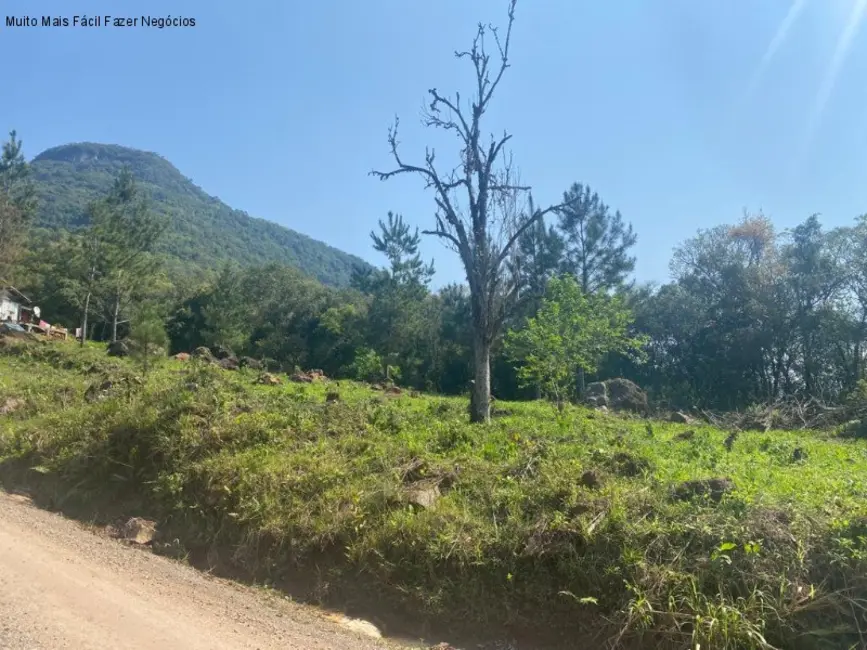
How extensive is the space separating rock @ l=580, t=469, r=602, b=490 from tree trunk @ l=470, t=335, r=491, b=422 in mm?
4533

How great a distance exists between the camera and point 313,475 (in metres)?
6.38

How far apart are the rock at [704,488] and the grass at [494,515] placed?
0.43ft

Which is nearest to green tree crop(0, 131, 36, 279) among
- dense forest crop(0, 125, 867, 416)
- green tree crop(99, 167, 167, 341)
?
dense forest crop(0, 125, 867, 416)

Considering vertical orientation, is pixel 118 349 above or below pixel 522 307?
below

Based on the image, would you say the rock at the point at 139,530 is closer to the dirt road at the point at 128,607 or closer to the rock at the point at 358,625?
the dirt road at the point at 128,607

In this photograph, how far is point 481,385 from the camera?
1051 centimetres

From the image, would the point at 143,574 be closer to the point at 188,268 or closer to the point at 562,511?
the point at 562,511

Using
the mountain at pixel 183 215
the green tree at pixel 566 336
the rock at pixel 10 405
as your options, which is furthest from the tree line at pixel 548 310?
the mountain at pixel 183 215

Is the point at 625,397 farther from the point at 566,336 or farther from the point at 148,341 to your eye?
the point at 148,341

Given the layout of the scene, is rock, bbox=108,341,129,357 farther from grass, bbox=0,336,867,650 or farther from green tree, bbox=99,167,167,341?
grass, bbox=0,336,867,650

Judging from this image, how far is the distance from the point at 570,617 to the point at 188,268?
198 ft

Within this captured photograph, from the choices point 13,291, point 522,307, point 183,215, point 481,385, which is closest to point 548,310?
point 522,307

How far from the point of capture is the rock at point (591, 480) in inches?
219

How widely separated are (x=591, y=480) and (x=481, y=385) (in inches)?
195
